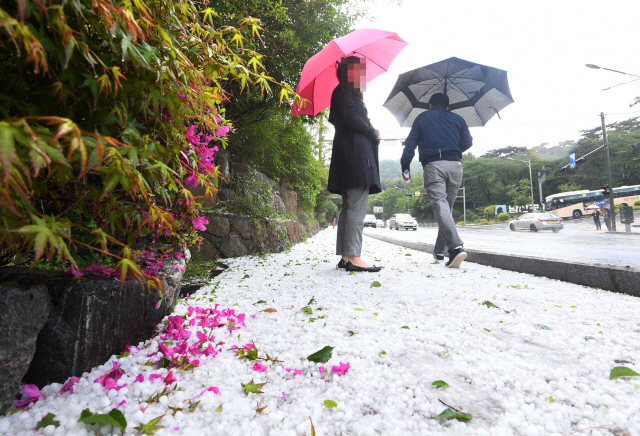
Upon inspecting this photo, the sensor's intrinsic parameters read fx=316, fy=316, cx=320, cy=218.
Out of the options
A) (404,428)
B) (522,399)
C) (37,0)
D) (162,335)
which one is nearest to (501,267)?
(522,399)

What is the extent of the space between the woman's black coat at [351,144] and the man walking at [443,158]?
791 millimetres

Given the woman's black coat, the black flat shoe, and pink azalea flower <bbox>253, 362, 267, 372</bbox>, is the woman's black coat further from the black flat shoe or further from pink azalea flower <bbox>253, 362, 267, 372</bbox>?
pink azalea flower <bbox>253, 362, 267, 372</bbox>

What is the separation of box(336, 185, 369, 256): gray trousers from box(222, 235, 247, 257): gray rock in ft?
6.05

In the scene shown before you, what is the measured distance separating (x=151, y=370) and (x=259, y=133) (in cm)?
519

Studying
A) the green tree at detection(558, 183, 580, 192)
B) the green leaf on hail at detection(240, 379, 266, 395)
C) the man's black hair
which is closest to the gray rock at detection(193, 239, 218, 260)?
the green leaf on hail at detection(240, 379, 266, 395)

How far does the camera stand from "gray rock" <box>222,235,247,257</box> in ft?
14.5

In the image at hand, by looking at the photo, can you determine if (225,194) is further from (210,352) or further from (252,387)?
(252,387)

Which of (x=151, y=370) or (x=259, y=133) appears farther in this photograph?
(x=259, y=133)

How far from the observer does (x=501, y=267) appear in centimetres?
380

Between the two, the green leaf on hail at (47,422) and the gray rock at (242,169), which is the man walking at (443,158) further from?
the green leaf on hail at (47,422)

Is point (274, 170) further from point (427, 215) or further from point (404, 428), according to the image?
point (427, 215)

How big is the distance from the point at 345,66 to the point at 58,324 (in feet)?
10.2

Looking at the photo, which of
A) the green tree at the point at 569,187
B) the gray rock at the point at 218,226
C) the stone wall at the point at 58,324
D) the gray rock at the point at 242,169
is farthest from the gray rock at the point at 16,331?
the green tree at the point at 569,187

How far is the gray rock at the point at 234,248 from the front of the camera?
4406 mm
